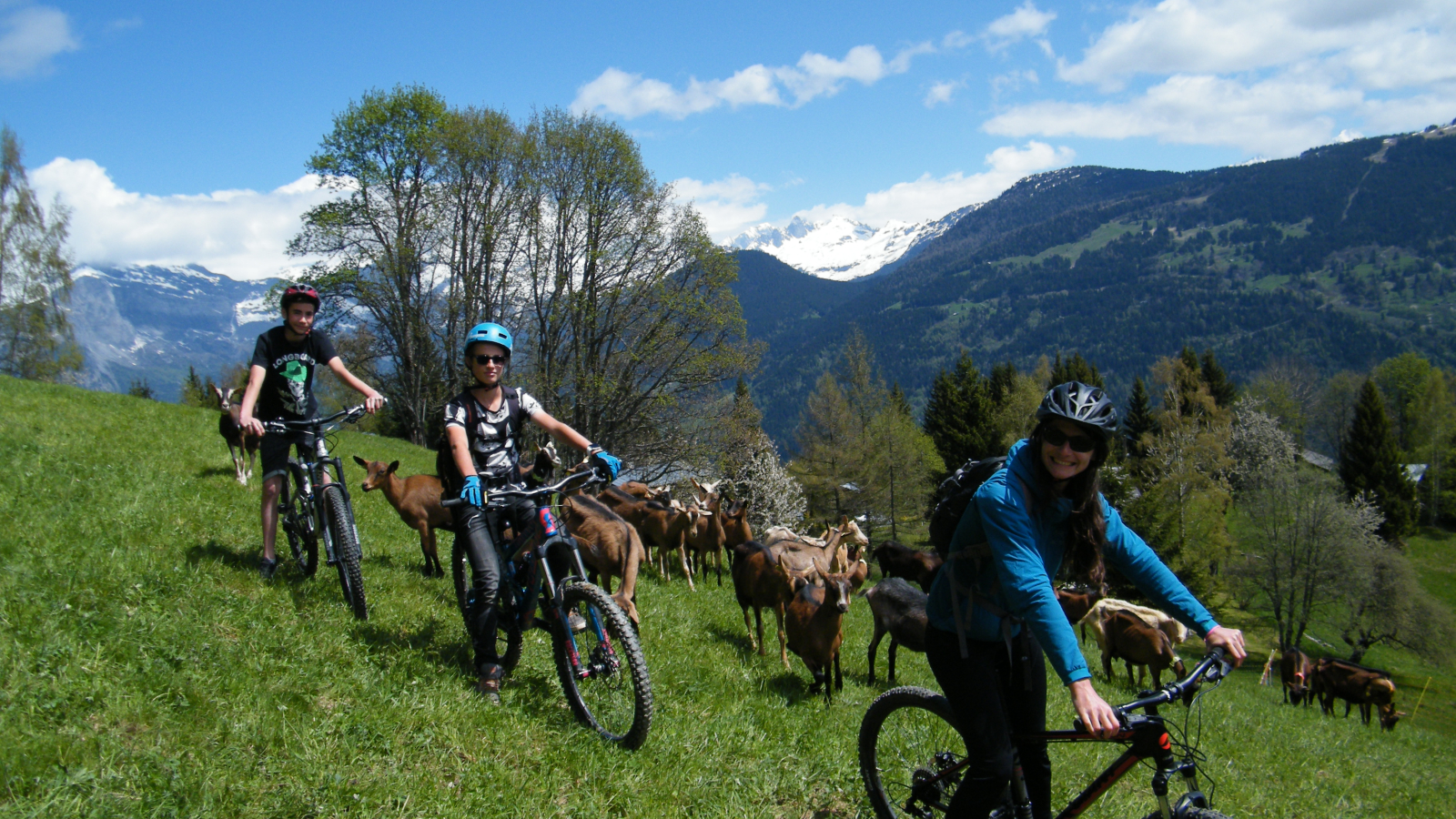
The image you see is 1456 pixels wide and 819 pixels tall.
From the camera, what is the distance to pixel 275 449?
21.6 ft

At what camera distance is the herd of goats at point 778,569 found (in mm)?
7699

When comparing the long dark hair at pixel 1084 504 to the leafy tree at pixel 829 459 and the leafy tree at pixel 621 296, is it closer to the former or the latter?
the leafy tree at pixel 621 296

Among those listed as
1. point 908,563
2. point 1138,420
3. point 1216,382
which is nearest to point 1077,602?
point 908,563

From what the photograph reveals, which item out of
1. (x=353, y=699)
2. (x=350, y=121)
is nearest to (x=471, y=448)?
(x=353, y=699)

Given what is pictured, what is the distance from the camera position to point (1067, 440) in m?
3.25

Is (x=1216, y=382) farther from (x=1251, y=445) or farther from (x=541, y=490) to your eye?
(x=541, y=490)

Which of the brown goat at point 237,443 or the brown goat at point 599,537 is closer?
the brown goat at point 599,537

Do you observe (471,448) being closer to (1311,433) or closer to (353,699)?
(353,699)

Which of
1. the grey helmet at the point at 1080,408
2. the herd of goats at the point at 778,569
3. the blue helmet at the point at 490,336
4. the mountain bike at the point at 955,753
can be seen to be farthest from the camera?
the herd of goats at the point at 778,569

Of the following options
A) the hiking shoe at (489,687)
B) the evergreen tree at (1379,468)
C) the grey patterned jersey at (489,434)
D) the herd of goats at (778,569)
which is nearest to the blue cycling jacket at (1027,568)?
the herd of goats at (778,569)

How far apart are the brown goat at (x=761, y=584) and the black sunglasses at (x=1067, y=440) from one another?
5919 mm

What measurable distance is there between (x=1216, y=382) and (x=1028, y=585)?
8728 centimetres

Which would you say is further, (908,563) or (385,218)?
(385,218)

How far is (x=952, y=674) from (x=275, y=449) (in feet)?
19.5
